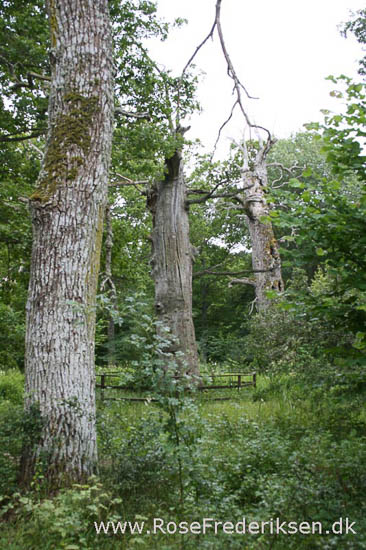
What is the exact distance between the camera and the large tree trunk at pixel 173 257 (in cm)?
1006

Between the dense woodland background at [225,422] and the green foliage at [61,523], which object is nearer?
the green foliage at [61,523]

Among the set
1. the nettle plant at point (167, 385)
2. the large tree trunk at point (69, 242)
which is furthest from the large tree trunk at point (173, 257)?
the nettle plant at point (167, 385)

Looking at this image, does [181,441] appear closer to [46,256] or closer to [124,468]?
[124,468]

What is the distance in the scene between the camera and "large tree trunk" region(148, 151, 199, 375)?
10062mm

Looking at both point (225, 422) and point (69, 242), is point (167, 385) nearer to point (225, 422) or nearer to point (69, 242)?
point (69, 242)

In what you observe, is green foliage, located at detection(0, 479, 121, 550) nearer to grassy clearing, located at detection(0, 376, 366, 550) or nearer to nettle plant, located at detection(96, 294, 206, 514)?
grassy clearing, located at detection(0, 376, 366, 550)

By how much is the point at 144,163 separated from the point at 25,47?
3353 millimetres

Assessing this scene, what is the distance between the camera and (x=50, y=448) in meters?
3.89

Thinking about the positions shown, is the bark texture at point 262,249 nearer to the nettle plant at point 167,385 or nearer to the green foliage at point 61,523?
the nettle plant at point 167,385

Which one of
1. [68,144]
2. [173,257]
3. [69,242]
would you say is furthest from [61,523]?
[173,257]

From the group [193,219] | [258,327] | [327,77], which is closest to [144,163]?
[258,327]

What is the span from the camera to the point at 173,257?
10352 millimetres

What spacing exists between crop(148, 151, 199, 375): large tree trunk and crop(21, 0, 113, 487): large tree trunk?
5456 millimetres

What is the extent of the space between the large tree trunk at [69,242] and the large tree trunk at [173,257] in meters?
5.46
